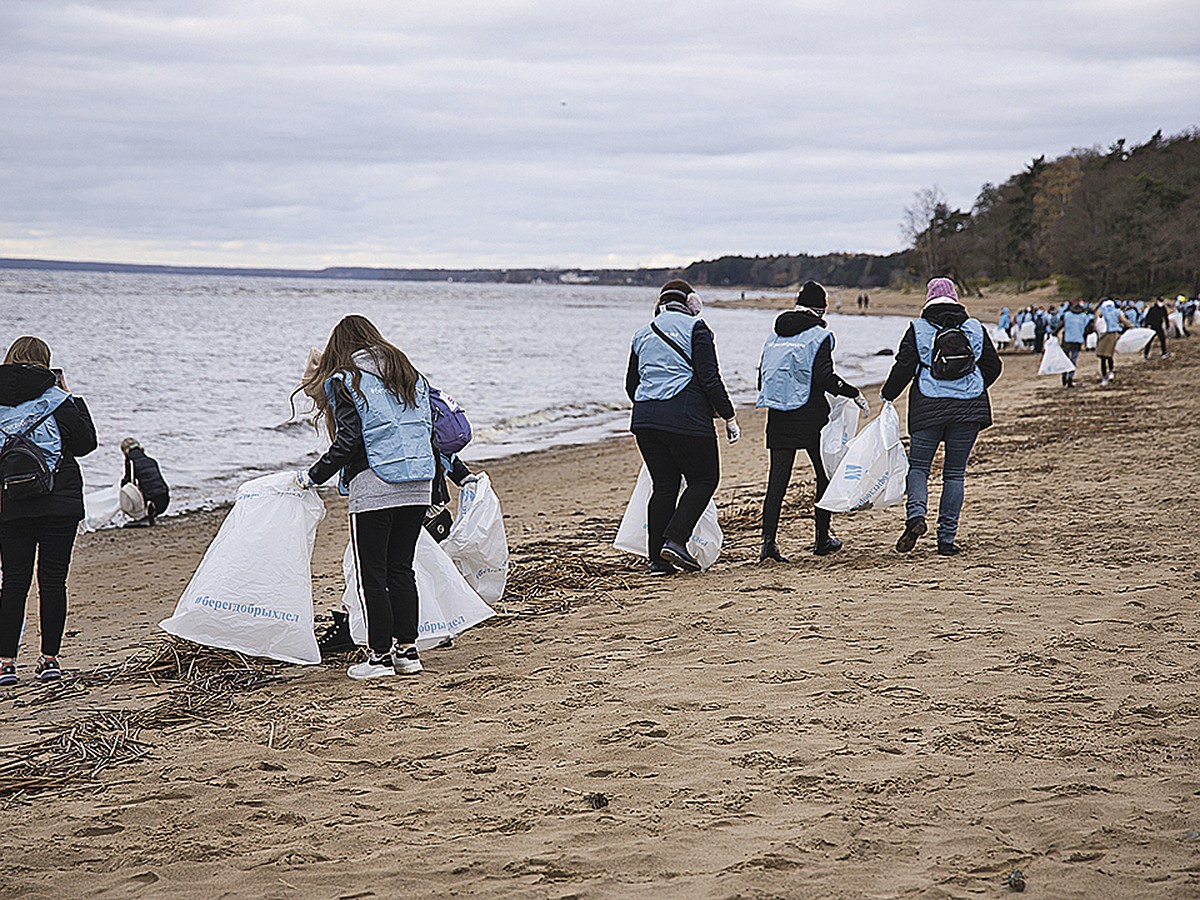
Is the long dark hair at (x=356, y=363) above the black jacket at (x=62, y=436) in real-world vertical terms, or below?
above

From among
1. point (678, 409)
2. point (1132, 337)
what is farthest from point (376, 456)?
point (1132, 337)

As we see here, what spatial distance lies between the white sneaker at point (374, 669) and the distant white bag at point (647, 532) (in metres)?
2.39

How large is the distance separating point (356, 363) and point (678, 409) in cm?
235

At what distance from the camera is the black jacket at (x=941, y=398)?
7152 millimetres

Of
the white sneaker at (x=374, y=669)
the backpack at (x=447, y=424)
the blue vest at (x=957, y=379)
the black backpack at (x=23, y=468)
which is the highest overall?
the blue vest at (x=957, y=379)

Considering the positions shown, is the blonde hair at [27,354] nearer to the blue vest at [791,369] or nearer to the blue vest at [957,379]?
the blue vest at [791,369]

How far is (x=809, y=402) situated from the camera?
7.21 metres

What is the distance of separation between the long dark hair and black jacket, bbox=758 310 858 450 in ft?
8.87

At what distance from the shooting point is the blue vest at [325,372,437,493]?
5.05 m

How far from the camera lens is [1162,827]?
126 inches

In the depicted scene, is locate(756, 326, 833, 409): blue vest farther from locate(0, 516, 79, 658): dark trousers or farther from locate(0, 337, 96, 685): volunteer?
locate(0, 516, 79, 658): dark trousers

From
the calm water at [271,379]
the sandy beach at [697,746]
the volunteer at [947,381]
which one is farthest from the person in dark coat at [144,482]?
the volunteer at [947,381]

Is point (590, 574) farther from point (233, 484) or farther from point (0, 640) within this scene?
point (233, 484)

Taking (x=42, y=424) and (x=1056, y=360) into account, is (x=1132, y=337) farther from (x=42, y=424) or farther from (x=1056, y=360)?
(x=42, y=424)
